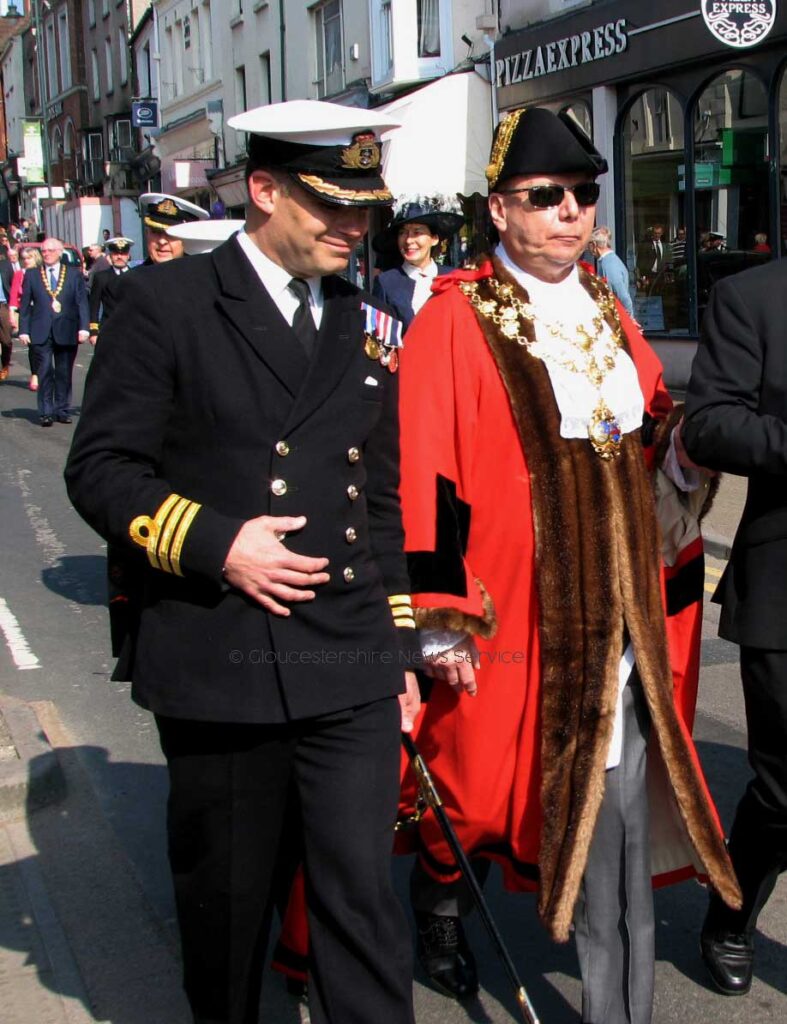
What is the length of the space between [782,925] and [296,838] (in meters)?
1.63

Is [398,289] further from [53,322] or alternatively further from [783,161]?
[53,322]

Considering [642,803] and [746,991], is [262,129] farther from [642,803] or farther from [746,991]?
[746,991]

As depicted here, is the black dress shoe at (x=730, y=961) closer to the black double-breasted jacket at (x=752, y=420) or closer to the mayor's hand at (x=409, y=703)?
the black double-breasted jacket at (x=752, y=420)

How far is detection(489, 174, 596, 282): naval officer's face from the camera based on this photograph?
9.71ft

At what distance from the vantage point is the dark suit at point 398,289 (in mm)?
7633

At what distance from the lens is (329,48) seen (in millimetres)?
25391

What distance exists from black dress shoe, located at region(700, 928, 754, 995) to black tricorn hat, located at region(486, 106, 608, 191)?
180 cm

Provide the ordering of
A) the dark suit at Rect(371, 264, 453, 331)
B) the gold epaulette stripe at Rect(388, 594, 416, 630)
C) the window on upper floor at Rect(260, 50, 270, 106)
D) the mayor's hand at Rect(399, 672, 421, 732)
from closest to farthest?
the gold epaulette stripe at Rect(388, 594, 416, 630) < the mayor's hand at Rect(399, 672, 421, 732) < the dark suit at Rect(371, 264, 453, 331) < the window on upper floor at Rect(260, 50, 270, 106)

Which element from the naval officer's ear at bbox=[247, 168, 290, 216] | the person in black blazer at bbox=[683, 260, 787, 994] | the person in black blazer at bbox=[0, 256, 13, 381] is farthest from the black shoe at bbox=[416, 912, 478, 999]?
the person in black blazer at bbox=[0, 256, 13, 381]

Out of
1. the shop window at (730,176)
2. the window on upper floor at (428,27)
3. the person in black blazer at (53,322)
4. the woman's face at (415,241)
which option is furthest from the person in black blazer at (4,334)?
the woman's face at (415,241)

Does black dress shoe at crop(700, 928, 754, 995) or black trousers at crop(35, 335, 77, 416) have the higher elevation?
black trousers at crop(35, 335, 77, 416)

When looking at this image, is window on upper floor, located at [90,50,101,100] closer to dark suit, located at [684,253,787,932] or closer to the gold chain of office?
the gold chain of office

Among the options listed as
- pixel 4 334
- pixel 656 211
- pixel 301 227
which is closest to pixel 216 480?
pixel 301 227

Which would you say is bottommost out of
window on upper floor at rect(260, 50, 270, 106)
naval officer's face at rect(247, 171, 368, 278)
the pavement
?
the pavement
